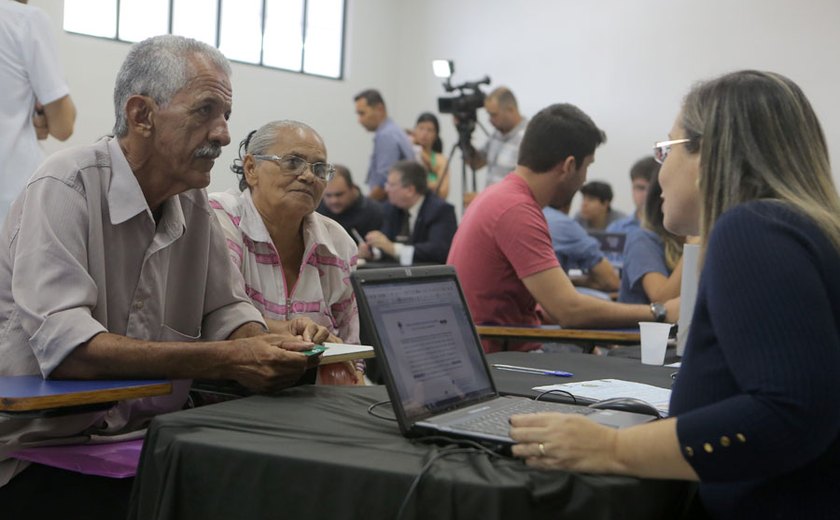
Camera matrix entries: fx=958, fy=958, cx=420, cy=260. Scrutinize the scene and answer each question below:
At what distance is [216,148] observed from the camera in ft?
6.55

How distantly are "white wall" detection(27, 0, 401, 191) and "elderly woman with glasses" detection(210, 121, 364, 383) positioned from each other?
6.28 meters

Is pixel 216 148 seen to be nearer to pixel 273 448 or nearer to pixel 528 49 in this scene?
pixel 273 448

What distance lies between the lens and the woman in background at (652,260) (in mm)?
3283

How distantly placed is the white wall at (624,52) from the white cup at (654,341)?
545 centimetres

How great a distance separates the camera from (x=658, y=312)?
3004 millimetres

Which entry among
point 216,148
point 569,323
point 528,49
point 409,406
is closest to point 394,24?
point 528,49

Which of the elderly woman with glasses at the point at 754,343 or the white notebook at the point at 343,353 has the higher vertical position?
the elderly woman with glasses at the point at 754,343

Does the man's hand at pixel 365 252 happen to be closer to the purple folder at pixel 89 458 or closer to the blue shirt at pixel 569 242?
the blue shirt at pixel 569 242

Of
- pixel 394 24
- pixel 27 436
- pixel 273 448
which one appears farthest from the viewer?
pixel 394 24

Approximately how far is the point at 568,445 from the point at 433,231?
15.4 feet

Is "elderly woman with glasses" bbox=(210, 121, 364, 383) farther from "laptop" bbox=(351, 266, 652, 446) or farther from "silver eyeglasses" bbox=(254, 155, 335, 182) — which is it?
"laptop" bbox=(351, 266, 652, 446)

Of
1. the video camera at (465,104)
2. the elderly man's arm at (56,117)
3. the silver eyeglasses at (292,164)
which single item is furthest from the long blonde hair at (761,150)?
the video camera at (465,104)

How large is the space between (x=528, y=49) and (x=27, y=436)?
862cm

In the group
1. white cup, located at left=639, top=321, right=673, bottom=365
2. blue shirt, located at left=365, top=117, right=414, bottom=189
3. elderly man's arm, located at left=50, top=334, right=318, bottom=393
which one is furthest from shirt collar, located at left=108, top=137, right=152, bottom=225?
blue shirt, located at left=365, top=117, right=414, bottom=189
